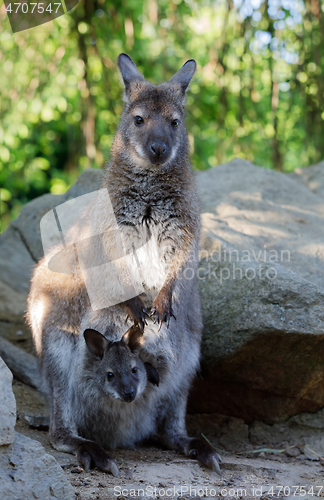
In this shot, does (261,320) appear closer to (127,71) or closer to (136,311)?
(136,311)

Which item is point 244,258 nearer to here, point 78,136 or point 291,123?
point 78,136

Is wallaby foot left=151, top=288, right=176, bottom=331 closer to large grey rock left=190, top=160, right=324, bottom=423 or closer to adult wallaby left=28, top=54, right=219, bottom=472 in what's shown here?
adult wallaby left=28, top=54, right=219, bottom=472

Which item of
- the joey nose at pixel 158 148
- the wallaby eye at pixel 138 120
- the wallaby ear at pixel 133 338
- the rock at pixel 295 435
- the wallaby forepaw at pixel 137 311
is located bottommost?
the rock at pixel 295 435

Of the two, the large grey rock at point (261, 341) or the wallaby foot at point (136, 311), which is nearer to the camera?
the wallaby foot at point (136, 311)

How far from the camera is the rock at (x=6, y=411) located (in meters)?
2.53

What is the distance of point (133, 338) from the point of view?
364cm

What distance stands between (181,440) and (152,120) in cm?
229

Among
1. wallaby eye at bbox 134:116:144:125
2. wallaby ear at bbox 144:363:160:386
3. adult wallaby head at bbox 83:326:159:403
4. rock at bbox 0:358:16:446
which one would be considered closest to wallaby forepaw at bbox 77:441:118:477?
adult wallaby head at bbox 83:326:159:403

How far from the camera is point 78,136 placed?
343 inches

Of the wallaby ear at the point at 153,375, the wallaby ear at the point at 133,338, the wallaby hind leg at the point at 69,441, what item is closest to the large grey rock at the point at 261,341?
the wallaby ear at the point at 153,375

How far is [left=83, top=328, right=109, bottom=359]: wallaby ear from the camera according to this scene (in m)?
3.52

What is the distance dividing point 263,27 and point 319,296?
466 centimetres

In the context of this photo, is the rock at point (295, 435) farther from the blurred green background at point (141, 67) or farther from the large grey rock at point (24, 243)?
the blurred green background at point (141, 67)

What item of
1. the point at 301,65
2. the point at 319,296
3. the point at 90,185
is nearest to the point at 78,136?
the point at 90,185
